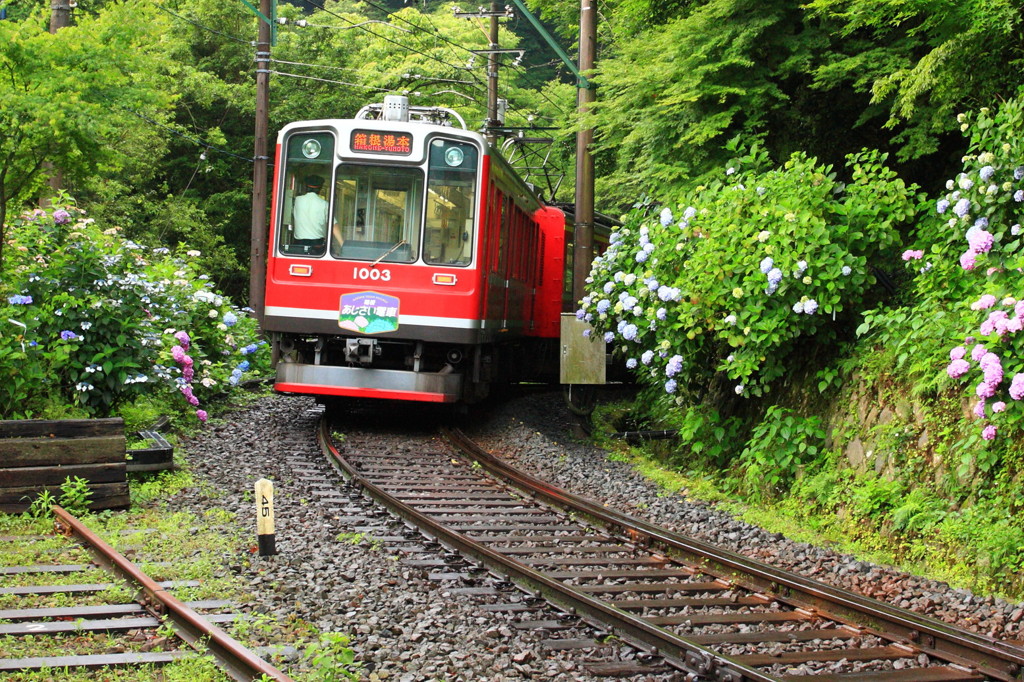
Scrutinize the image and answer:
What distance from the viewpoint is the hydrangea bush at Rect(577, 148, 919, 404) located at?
27.6 feet

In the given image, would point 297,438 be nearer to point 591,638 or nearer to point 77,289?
point 77,289

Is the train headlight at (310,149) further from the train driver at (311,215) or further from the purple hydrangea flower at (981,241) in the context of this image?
the purple hydrangea flower at (981,241)

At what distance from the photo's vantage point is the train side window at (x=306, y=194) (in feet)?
39.3

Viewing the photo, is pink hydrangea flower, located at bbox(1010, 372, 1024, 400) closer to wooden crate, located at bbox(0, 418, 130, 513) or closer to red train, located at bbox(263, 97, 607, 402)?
wooden crate, located at bbox(0, 418, 130, 513)

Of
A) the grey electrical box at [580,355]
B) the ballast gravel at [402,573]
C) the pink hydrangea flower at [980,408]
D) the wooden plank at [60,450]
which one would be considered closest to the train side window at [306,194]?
the ballast gravel at [402,573]

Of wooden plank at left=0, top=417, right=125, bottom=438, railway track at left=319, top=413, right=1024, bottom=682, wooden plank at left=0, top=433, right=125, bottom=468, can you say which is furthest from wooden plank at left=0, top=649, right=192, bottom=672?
wooden plank at left=0, top=417, right=125, bottom=438

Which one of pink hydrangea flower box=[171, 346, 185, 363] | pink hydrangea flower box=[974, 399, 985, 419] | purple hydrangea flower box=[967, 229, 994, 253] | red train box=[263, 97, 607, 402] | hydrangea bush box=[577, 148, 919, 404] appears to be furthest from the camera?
red train box=[263, 97, 607, 402]

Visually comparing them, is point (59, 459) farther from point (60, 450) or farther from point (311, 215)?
point (311, 215)

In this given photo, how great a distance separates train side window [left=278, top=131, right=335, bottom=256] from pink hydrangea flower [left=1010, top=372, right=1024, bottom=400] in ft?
25.3

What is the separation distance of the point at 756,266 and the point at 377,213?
16.1ft

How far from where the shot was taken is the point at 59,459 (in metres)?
7.76

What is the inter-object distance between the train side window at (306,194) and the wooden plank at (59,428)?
14.1 ft

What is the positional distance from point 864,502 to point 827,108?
5484 millimetres

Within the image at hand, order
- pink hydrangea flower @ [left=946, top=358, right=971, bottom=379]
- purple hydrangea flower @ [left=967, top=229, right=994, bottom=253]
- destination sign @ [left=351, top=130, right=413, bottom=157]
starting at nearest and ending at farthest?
1. pink hydrangea flower @ [left=946, top=358, right=971, bottom=379]
2. purple hydrangea flower @ [left=967, top=229, right=994, bottom=253]
3. destination sign @ [left=351, top=130, right=413, bottom=157]
